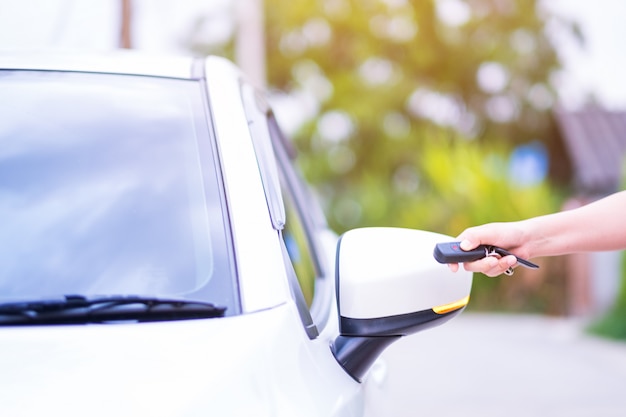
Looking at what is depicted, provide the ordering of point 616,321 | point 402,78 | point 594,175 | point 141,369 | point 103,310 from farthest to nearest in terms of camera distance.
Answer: point 402,78, point 594,175, point 616,321, point 103,310, point 141,369

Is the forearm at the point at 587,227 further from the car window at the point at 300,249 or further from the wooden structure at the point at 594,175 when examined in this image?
the wooden structure at the point at 594,175

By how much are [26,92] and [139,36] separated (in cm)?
303

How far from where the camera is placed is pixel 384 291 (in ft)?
5.07

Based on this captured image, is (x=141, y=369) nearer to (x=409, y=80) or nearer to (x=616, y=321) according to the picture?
(x=616, y=321)

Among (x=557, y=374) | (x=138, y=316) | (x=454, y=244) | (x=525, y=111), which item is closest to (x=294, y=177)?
(x=454, y=244)

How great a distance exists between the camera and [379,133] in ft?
91.1

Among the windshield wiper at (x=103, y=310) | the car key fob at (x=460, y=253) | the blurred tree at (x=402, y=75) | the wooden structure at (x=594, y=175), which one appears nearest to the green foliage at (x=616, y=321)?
the wooden structure at (x=594, y=175)

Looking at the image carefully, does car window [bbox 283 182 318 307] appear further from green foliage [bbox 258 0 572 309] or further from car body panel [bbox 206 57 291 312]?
green foliage [bbox 258 0 572 309]

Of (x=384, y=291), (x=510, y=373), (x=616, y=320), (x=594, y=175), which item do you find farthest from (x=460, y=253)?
(x=594, y=175)

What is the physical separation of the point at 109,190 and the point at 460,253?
66 centimetres

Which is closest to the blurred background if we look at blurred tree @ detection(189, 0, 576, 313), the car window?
blurred tree @ detection(189, 0, 576, 313)

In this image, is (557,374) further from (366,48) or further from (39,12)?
(366,48)

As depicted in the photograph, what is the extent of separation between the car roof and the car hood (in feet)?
2.55

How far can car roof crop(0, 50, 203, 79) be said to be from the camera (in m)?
2.04
